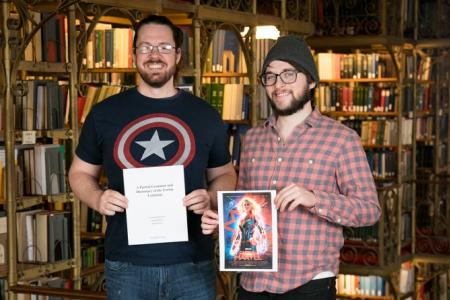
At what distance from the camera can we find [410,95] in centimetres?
1068

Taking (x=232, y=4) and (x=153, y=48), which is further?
(x=232, y=4)

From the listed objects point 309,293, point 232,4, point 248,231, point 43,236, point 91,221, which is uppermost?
point 232,4

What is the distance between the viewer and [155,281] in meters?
3.03

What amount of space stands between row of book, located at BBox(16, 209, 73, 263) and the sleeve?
2805 mm

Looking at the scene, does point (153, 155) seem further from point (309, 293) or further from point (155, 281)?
point (309, 293)

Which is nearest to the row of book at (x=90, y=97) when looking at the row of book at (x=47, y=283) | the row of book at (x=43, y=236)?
the row of book at (x=43, y=236)

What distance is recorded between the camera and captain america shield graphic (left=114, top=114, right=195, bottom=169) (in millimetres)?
3027

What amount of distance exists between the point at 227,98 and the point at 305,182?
4678 millimetres

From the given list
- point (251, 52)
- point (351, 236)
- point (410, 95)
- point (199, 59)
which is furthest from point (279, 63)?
point (410, 95)

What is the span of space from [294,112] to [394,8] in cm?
751

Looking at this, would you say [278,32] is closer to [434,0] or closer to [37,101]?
[37,101]

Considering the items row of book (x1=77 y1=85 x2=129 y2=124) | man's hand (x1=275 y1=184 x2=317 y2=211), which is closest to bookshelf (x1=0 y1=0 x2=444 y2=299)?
row of book (x1=77 y1=85 x2=129 y2=124)

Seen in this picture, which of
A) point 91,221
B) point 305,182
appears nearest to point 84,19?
point 91,221

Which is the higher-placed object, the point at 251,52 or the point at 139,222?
the point at 251,52
